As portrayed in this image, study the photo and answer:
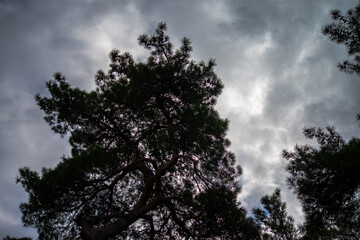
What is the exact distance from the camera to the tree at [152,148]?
284 inches

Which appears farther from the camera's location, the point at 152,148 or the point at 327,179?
the point at 152,148

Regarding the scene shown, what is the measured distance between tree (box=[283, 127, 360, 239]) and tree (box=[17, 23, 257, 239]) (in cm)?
311

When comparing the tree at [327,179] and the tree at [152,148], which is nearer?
the tree at [327,179]

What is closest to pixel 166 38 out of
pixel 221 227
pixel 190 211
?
pixel 190 211

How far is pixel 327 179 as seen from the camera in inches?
158

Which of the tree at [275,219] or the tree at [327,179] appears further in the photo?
the tree at [275,219]

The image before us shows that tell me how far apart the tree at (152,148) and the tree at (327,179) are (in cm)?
311

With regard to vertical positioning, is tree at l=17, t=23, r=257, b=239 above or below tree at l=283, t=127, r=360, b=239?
above

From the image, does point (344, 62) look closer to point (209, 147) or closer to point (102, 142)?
point (209, 147)

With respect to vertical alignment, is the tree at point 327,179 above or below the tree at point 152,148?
below

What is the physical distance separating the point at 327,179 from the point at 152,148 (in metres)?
6.75

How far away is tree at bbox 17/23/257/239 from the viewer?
7.21m

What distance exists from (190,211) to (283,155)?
4.74 metres

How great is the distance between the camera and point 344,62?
486 centimetres
